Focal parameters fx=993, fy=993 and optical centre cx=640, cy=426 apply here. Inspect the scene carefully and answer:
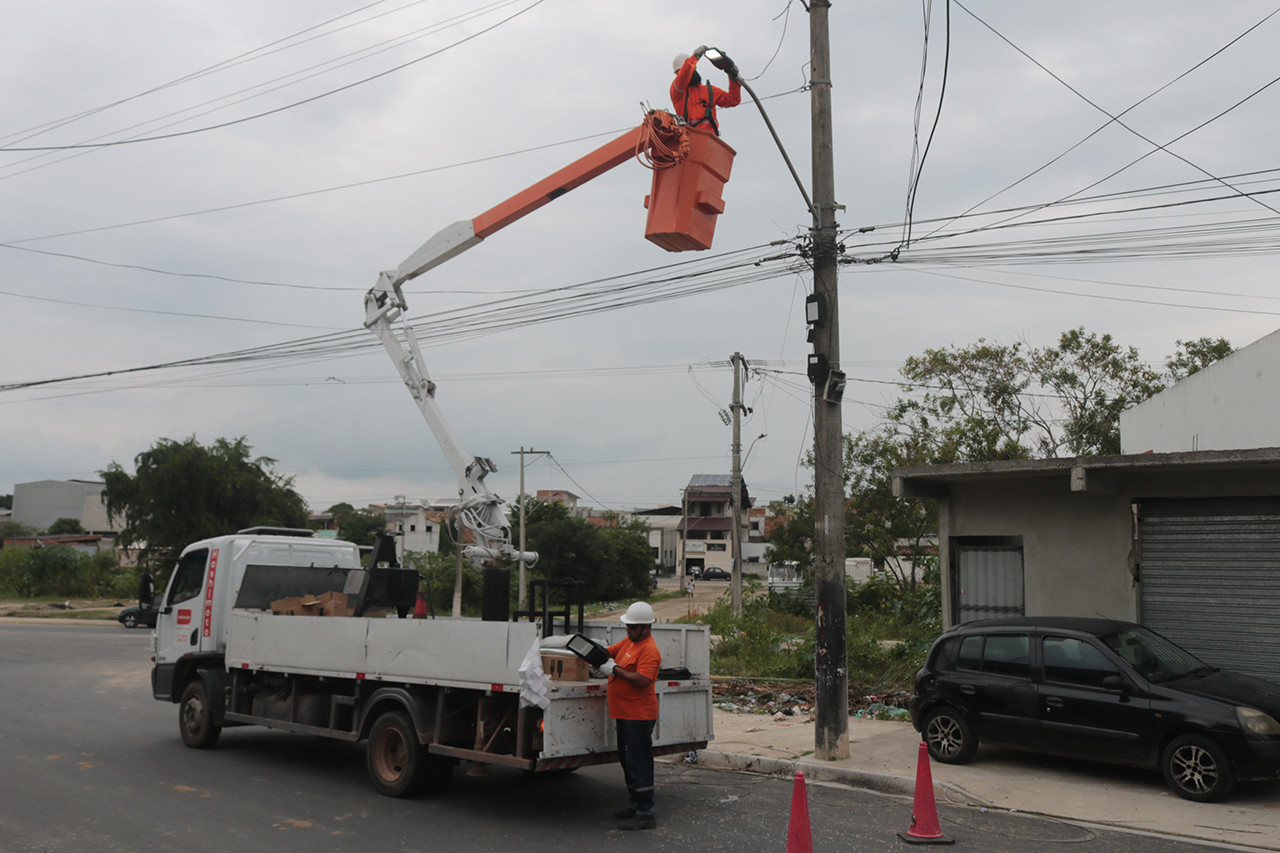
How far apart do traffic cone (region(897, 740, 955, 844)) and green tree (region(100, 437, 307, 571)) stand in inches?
1508

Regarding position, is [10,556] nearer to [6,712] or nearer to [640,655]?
[6,712]

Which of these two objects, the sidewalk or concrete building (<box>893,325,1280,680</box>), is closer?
the sidewalk

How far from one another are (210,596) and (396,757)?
423 cm

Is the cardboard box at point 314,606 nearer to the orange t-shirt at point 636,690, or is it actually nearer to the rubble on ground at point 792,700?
the orange t-shirt at point 636,690

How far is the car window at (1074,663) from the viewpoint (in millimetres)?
9484

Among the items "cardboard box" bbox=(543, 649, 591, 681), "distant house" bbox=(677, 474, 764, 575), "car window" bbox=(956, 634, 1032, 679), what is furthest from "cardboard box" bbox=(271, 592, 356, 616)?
"distant house" bbox=(677, 474, 764, 575)

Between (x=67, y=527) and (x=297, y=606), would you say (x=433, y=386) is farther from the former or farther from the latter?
(x=67, y=527)

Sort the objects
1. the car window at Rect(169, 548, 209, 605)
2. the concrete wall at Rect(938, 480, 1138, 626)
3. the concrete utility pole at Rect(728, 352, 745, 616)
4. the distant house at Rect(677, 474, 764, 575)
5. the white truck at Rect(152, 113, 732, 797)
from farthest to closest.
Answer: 1. the distant house at Rect(677, 474, 764, 575)
2. the concrete utility pole at Rect(728, 352, 745, 616)
3. the car window at Rect(169, 548, 209, 605)
4. the concrete wall at Rect(938, 480, 1138, 626)
5. the white truck at Rect(152, 113, 732, 797)

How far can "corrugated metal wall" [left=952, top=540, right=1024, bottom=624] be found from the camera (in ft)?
42.7

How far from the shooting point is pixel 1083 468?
37.2ft

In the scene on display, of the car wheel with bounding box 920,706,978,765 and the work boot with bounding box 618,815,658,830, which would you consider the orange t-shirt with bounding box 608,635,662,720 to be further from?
the car wheel with bounding box 920,706,978,765

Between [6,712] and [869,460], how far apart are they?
28189mm

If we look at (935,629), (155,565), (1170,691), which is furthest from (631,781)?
(155,565)

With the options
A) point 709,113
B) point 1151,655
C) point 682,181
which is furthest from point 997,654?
point 709,113
